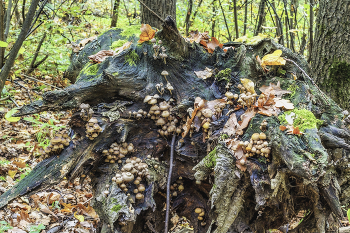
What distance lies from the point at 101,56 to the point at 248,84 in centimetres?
186

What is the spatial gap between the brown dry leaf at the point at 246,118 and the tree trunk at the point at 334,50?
273 centimetres

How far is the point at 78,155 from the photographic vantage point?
8.71ft

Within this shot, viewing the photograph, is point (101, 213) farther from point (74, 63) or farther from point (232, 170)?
point (74, 63)

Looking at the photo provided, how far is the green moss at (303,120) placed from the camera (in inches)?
84.8

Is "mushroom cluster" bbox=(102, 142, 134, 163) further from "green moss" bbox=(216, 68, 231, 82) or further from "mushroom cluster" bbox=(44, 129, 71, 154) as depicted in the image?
"green moss" bbox=(216, 68, 231, 82)

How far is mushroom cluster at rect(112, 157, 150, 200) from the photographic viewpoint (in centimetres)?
248

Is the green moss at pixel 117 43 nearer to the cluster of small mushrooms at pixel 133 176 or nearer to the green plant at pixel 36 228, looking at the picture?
the cluster of small mushrooms at pixel 133 176

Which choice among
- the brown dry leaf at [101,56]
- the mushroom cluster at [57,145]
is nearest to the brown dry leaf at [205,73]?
the brown dry leaf at [101,56]

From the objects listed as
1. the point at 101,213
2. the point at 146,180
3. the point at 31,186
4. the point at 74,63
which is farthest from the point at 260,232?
the point at 74,63

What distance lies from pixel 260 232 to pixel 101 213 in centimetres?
168

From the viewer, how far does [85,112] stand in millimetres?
2580

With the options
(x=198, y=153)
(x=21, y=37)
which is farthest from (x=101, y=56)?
(x=198, y=153)

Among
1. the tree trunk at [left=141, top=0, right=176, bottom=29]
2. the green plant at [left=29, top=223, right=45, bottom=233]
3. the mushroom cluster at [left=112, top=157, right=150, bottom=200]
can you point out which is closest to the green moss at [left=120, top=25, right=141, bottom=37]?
the tree trunk at [left=141, top=0, right=176, bottom=29]

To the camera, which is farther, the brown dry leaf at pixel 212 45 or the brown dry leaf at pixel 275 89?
the brown dry leaf at pixel 212 45
